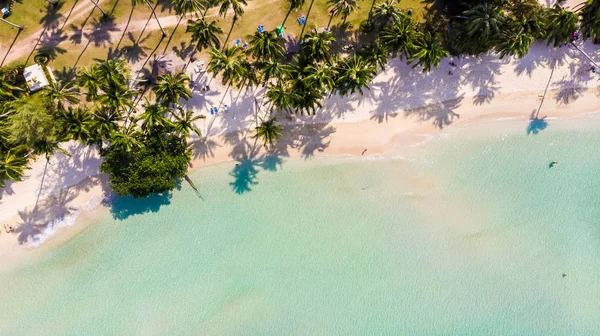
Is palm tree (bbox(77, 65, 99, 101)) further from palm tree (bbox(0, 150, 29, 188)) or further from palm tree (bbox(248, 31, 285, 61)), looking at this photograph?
palm tree (bbox(248, 31, 285, 61))

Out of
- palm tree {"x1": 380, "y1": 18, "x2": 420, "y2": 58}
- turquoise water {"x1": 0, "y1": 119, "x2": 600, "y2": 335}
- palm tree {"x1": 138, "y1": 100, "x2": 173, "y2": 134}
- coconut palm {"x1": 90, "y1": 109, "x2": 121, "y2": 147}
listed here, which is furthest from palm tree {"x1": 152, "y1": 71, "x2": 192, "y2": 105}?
palm tree {"x1": 380, "y1": 18, "x2": 420, "y2": 58}

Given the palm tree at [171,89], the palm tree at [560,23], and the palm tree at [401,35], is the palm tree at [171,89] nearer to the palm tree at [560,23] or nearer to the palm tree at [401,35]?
the palm tree at [401,35]

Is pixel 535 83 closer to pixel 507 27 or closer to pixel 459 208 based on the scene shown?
pixel 507 27

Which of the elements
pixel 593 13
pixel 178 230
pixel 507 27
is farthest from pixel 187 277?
pixel 593 13

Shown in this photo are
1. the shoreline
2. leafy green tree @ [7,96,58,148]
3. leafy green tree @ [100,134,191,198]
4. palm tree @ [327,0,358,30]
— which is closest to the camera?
leafy green tree @ [7,96,58,148]

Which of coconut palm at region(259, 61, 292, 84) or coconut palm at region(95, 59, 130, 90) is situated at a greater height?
coconut palm at region(95, 59, 130, 90)

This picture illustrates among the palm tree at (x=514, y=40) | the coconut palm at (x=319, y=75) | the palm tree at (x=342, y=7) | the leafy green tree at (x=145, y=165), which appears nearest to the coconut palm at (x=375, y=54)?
the coconut palm at (x=319, y=75)
